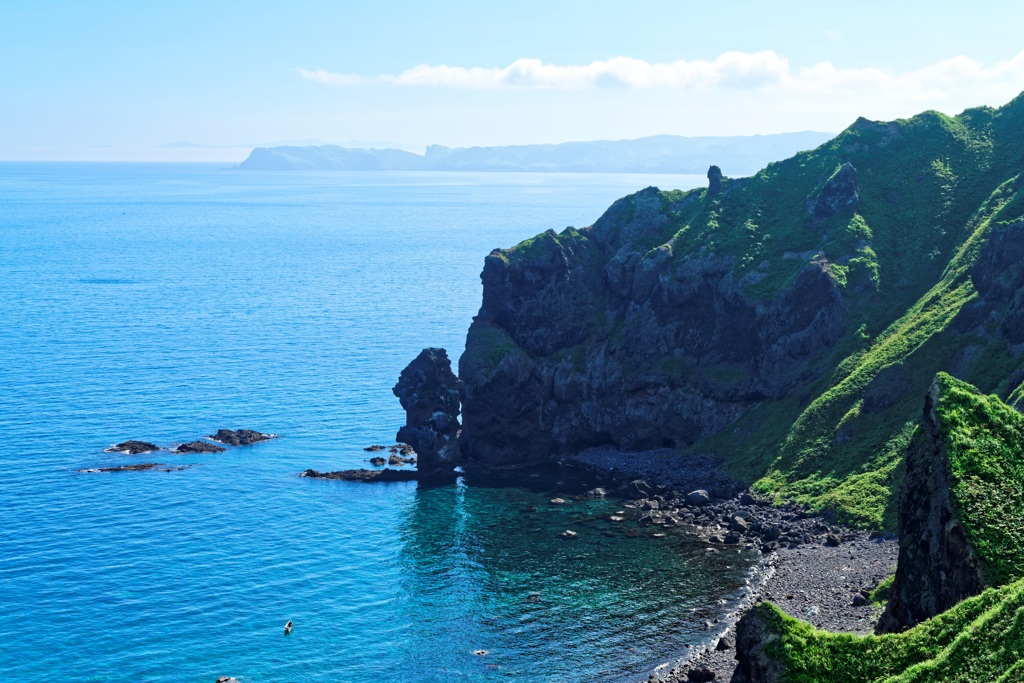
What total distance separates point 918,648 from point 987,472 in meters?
13.4

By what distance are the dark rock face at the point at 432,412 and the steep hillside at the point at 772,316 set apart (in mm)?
2739

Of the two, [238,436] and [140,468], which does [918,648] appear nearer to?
[140,468]

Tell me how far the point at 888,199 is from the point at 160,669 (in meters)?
111

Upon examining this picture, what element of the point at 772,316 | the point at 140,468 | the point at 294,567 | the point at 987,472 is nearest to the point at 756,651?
the point at 987,472

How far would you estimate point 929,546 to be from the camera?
200 feet

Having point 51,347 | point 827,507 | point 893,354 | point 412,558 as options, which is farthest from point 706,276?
point 51,347

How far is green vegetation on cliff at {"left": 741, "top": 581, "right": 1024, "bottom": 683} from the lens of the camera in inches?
1923

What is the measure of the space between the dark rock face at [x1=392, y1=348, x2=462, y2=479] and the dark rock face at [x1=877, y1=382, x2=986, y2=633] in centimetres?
6528

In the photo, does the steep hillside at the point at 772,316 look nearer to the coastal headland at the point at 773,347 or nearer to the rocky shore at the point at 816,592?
the coastal headland at the point at 773,347

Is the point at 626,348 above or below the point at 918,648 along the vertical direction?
above

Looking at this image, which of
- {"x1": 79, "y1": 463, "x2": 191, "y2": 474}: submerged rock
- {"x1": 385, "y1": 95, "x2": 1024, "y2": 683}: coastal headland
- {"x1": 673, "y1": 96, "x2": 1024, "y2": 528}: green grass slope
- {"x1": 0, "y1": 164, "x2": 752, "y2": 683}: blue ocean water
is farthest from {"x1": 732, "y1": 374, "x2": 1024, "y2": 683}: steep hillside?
{"x1": 79, "y1": 463, "x2": 191, "y2": 474}: submerged rock

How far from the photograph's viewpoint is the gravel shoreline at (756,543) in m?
77.5

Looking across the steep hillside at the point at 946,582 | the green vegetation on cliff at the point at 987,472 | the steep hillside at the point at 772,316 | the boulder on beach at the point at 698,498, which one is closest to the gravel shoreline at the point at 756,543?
the boulder on beach at the point at 698,498

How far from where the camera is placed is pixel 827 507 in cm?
10144
